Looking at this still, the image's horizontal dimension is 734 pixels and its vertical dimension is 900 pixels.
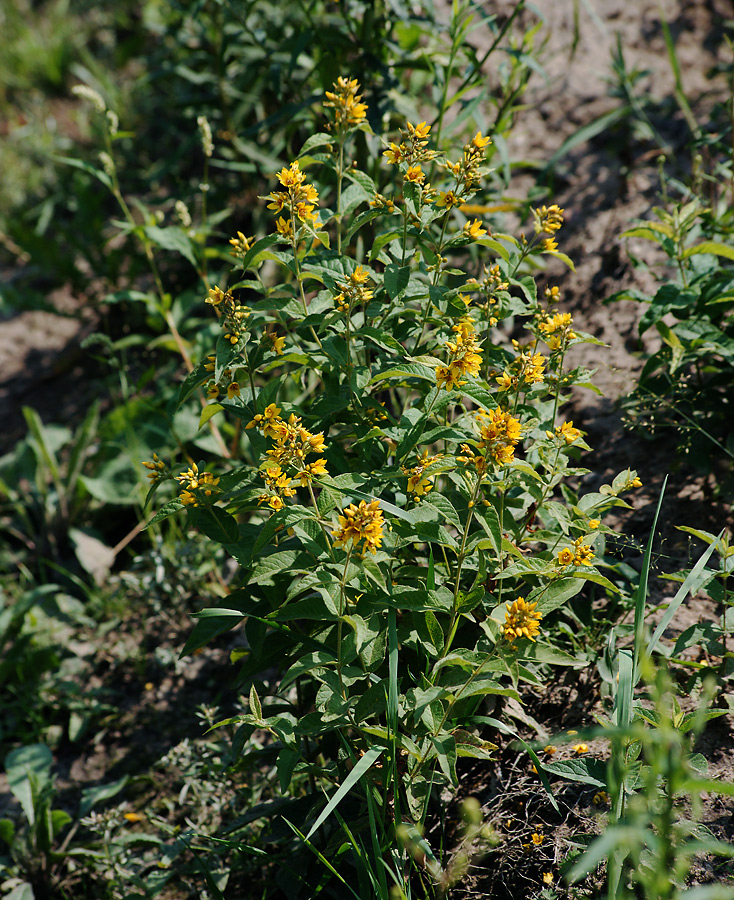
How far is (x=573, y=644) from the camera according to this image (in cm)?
175

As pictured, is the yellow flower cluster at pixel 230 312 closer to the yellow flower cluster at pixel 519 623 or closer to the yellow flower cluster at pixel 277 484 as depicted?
the yellow flower cluster at pixel 277 484

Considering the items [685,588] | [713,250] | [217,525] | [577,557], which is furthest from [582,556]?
[713,250]

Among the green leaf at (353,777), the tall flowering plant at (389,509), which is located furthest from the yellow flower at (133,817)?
the green leaf at (353,777)

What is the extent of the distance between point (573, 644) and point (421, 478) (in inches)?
26.5

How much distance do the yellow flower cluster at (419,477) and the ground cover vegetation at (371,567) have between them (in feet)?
0.08

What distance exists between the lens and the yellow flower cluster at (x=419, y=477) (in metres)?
1.40

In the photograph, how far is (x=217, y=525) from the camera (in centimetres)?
152

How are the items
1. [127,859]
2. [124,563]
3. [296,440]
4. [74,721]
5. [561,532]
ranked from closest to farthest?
[296,440], [561,532], [127,859], [74,721], [124,563]

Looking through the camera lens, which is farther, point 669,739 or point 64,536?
point 64,536

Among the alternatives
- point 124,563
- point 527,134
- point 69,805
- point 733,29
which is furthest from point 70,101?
point 69,805

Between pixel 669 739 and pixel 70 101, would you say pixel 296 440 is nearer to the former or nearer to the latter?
pixel 669 739

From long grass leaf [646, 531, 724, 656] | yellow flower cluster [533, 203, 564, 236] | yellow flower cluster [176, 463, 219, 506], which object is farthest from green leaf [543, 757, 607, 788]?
yellow flower cluster [533, 203, 564, 236]

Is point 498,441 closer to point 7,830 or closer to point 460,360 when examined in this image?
point 460,360

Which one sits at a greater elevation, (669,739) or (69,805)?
(669,739)
